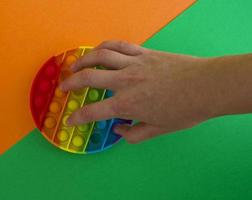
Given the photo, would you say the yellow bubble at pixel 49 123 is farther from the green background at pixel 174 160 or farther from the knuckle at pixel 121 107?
the knuckle at pixel 121 107

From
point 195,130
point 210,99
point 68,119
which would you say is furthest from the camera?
point 195,130

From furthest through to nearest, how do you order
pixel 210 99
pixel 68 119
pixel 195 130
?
pixel 195 130, pixel 68 119, pixel 210 99

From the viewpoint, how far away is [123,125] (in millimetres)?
579

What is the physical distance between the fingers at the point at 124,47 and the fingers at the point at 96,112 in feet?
0.31

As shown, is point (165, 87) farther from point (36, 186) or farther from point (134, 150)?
point (36, 186)

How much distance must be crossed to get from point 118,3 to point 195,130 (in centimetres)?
29

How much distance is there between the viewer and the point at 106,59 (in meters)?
0.53

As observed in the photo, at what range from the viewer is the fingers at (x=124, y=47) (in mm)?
542

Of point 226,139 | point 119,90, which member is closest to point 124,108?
point 119,90

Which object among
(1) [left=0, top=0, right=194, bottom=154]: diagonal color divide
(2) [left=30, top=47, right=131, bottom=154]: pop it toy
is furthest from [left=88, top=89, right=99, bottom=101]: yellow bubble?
(1) [left=0, top=0, right=194, bottom=154]: diagonal color divide

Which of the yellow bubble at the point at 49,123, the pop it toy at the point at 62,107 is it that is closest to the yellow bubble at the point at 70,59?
the pop it toy at the point at 62,107

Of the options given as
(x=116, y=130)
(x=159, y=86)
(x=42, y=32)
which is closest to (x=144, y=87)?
(x=159, y=86)

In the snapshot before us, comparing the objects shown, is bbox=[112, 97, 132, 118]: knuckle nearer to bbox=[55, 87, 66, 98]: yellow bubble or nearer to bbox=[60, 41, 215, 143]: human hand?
bbox=[60, 41, 215, 143]: human hand

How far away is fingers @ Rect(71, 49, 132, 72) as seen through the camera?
0.53m
